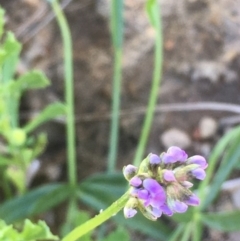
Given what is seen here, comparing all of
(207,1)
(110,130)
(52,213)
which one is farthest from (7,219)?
(207,1)

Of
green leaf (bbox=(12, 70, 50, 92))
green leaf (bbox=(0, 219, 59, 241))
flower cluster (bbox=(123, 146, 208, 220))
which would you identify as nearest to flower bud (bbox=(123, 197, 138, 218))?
flower cluster (bbox=(123, 146, 208, 220))

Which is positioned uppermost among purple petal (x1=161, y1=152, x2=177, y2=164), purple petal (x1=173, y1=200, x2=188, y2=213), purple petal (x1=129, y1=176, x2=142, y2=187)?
purple petal (x1=161, y1=152, x2=177, y2=164)

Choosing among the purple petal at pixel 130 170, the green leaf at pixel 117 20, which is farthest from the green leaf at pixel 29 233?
the green leaf at pixel 117 20

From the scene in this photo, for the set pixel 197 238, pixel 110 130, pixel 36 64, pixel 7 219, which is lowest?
→ pixel 197 238

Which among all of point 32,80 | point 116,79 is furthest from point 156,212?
point 116,79

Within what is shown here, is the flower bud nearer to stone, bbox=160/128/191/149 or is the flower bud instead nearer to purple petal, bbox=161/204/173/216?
purple petal, bbox=161/204/173/216

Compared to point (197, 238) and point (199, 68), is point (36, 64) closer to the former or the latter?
point (199, 68)
